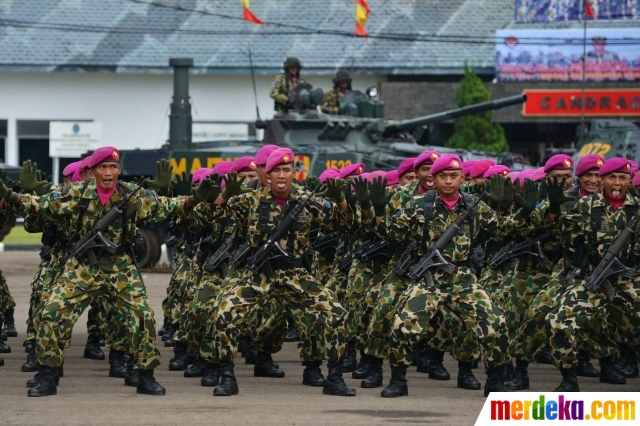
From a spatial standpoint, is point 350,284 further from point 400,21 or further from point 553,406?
point 400,21

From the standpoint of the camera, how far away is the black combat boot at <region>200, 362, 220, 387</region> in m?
11.8

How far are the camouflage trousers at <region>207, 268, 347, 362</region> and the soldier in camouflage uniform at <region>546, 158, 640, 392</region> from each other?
5.08 ft

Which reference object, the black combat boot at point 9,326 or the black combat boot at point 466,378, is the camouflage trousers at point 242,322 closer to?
the black combat boot at point 466,378

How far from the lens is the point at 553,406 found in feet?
27.9

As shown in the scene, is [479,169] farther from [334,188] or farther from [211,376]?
[211,376]

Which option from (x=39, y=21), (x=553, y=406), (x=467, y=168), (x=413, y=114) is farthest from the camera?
(x=39, y=21)

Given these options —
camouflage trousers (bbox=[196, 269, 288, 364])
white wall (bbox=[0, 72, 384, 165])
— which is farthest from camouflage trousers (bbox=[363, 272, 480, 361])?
white wall (bbox=[0, 72, 384, 165])

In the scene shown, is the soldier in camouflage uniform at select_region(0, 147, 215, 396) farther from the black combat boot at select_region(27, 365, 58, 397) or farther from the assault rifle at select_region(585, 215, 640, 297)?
the assault rifle at select_region(585, 215, 640, 297)

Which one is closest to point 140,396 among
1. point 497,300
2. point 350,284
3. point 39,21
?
point 350,284

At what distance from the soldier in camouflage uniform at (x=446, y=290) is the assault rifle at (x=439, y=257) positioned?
0.15ft

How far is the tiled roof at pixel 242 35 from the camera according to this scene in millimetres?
38531

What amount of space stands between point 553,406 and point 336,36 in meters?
31.3

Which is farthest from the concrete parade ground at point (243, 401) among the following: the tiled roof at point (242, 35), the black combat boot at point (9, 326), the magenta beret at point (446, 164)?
the tiled roof at point (242, 35)

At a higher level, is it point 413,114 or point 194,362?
point 413,114
